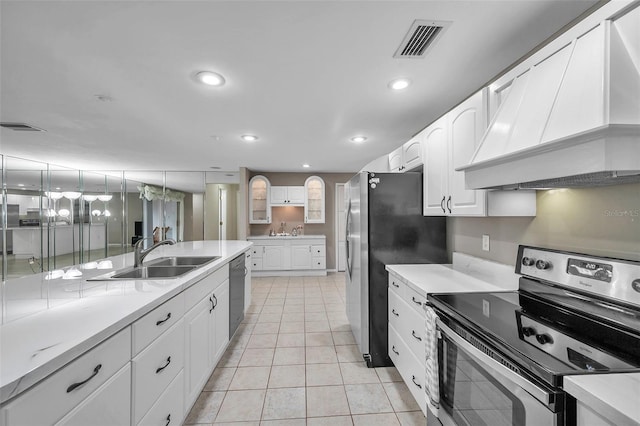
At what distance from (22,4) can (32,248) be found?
5.68 meters

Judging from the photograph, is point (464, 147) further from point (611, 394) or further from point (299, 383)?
point (299, 383)

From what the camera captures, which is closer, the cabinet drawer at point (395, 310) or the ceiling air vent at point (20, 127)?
the cabinet drawer at point (395, 310)

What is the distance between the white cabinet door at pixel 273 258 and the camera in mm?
5781

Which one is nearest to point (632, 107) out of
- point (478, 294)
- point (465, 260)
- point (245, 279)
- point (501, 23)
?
point (501, 23)

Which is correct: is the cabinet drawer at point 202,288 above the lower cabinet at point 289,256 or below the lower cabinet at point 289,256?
above

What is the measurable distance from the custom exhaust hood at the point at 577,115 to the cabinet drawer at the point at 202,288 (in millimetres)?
1827

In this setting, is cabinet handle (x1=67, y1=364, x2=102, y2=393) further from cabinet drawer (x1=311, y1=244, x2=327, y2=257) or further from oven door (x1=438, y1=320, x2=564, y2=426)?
cabinet drawer (x1=311, y1=244, x2=327, y2=257)

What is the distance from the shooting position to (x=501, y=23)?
54.0 inches

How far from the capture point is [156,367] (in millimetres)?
1287

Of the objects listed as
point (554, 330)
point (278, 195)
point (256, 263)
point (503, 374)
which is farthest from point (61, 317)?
point (278, 195)

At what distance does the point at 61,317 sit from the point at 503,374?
5.50 ft

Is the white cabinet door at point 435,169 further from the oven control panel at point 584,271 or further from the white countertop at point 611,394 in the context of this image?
the white countertop at point 611,394

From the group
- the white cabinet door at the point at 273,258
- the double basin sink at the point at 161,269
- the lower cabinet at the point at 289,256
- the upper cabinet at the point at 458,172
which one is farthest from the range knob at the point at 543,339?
the white cabinet door at the point at 273,258

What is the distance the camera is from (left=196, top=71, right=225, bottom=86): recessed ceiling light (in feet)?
6.16
